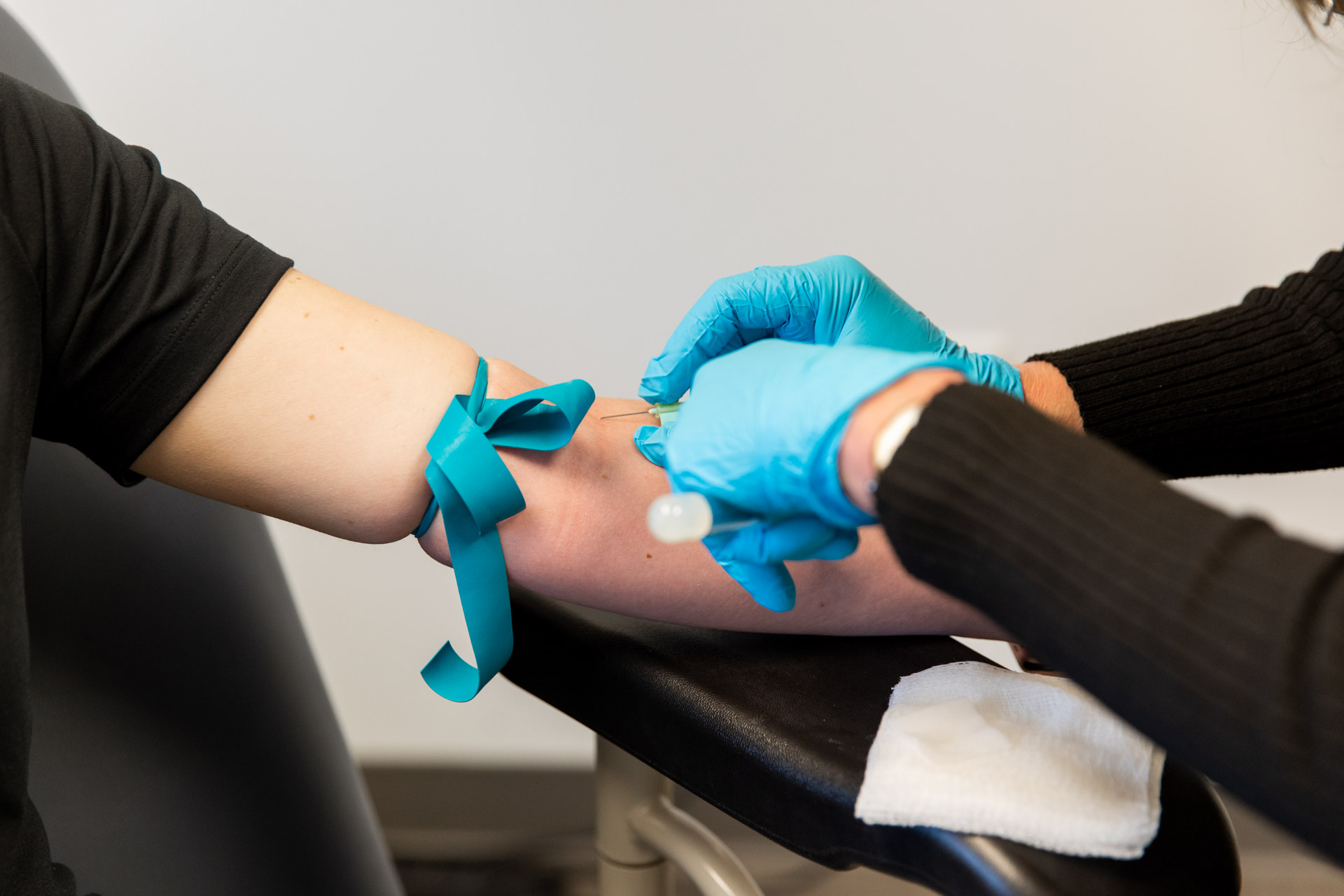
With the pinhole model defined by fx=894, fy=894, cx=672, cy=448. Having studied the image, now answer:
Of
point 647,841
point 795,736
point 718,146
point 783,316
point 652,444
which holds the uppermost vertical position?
point 718,146

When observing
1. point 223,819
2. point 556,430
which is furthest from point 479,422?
point 223,819

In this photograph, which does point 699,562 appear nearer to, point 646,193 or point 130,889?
point 130,889

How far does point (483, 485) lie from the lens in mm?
638

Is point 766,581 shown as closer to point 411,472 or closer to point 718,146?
point 411,472

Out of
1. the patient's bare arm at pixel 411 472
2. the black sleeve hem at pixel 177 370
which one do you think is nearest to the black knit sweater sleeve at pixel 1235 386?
A: the patient's bare arm at pixel 411 472

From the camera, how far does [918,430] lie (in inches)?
17.5

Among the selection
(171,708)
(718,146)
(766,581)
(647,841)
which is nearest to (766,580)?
(766,581)

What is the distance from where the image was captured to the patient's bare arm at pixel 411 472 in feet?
2.13

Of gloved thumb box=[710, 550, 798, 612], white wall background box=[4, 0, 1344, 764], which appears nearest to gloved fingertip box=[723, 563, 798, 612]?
gloved thumb box=[710, 550, 798, 612]

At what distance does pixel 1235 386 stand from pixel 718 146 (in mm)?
746

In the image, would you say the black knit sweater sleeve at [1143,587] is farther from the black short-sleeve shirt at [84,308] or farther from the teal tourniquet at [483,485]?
the black short-sleeve shirt at [84,308]

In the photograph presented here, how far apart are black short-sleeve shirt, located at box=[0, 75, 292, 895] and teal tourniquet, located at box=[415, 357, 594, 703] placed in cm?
17

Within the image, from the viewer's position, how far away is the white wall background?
4.03 ft

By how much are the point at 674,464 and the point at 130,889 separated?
1.75 feet
